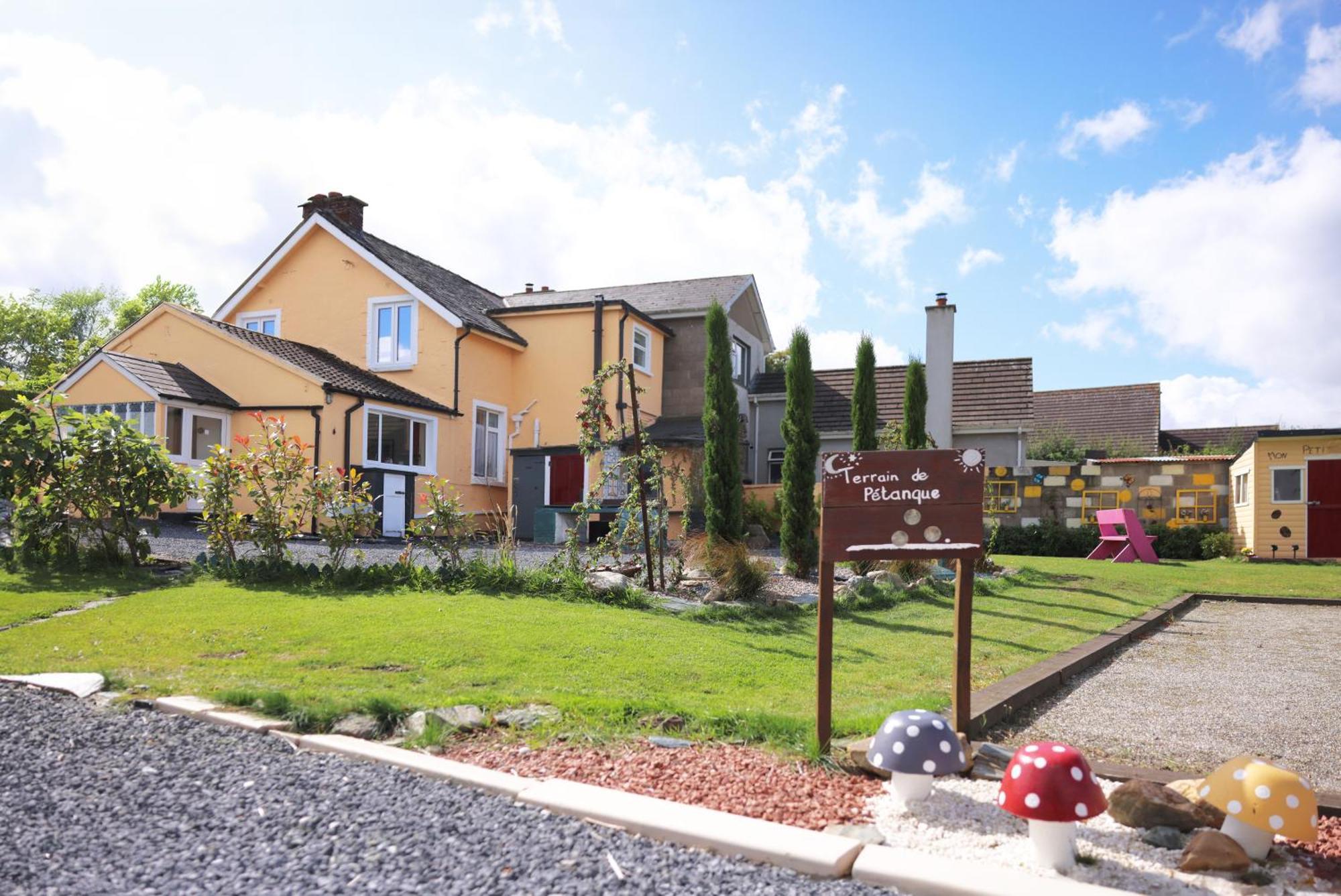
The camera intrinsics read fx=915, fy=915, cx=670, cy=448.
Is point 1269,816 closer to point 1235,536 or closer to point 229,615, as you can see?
point 229,615

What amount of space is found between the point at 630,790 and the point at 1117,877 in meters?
1.83

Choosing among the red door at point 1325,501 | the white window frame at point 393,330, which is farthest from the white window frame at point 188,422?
the red door at point 1325,501

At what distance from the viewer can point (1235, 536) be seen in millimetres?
20891

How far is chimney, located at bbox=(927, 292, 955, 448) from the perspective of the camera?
19609mm

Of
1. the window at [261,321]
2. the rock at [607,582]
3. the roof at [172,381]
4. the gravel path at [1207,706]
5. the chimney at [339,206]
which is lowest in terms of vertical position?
the gravel path at [1207,706]

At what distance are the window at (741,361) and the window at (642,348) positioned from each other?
10.3 feet

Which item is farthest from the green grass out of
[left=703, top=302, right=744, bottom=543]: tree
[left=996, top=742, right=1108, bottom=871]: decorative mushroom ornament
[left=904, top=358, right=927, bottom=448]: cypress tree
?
[left=904, top=358, right=927, bottom=448]: cypress tree

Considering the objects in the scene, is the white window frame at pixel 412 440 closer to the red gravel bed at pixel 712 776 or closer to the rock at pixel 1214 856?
the red gravel bed at pixel 712 776

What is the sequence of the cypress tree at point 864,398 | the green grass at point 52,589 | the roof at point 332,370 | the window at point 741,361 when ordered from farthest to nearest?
the window at point 741,361, the roof at point 332,370, the cypress tree at point 864,398, the green grass at point 52,589

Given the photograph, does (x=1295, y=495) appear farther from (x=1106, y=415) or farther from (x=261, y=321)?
(x=261, y=321)

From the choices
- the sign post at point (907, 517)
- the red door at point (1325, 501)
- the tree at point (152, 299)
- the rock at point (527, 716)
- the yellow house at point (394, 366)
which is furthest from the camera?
the tree at point (152, 299)

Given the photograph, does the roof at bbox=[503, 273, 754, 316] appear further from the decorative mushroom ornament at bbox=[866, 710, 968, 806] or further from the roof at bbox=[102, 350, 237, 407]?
the decorative mushroom ornament at bbox=[866, 710, 968, 806]

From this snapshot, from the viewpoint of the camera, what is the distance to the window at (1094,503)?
21688 mm

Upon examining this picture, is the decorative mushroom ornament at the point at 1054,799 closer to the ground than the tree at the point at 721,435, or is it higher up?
closer to the ground
